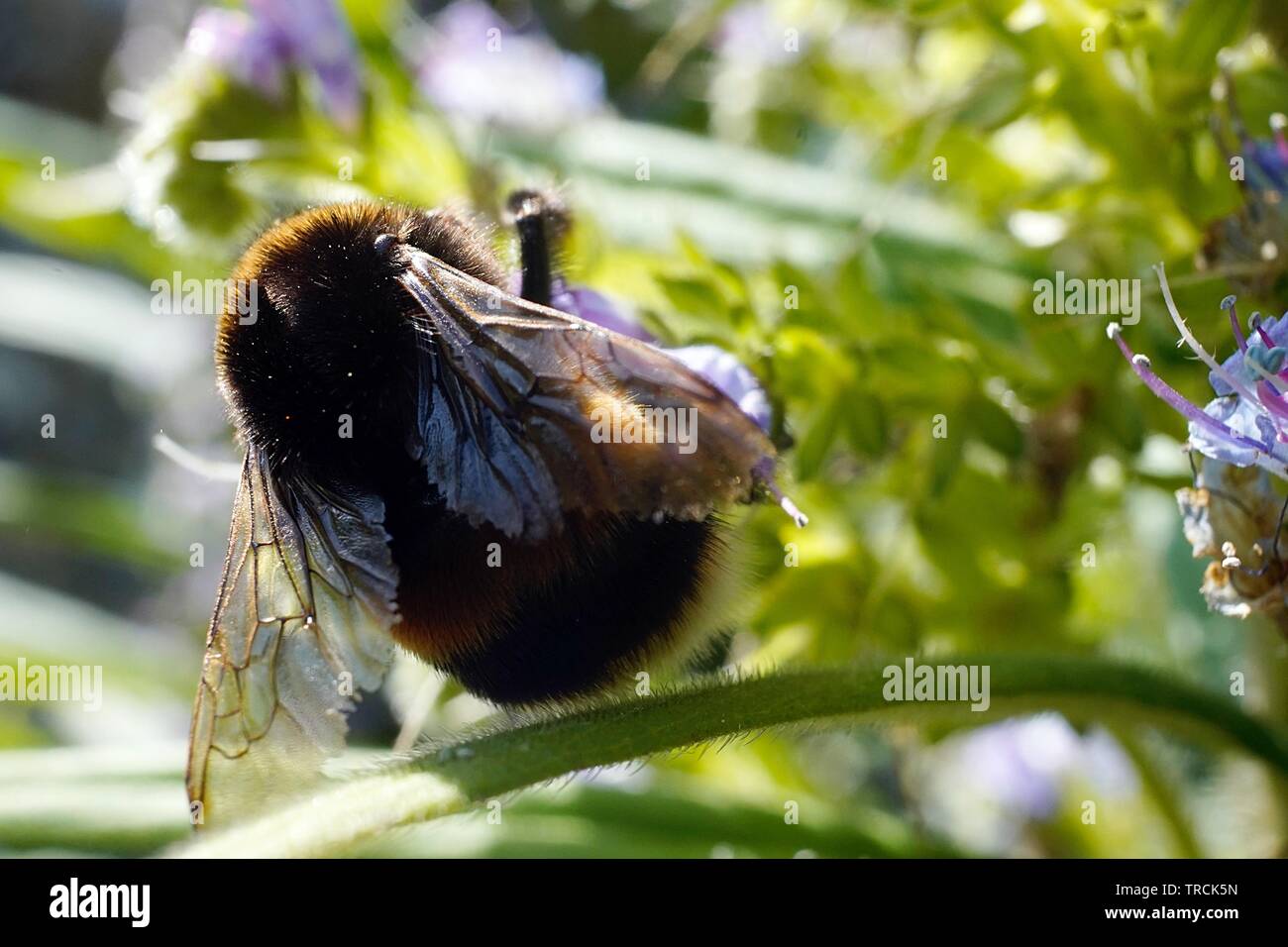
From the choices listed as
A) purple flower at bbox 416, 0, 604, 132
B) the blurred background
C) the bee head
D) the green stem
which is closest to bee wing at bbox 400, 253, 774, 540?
the bee head

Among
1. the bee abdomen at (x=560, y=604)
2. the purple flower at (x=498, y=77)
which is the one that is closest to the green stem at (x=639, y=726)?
the bee abdomen at (x=560, y=604)

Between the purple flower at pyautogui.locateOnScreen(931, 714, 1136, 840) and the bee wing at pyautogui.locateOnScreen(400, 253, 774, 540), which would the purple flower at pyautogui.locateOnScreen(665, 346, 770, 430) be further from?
the purple flower at pyautogui.locateOnScreen(931, 714, 1136, 840)

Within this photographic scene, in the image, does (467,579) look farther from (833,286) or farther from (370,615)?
(833,286)

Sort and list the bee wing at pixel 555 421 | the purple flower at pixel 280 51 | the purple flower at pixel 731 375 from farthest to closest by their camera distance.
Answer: the purple flower at pixel 280 51 → the purple flower at pixel 731 375 → the bee wing at pixel 555 421

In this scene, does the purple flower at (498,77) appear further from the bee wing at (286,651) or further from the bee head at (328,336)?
the bee wing at (286,651)

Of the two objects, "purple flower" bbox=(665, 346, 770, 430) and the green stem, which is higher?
"purple flower" bbox=(665, 346, 770, 430)

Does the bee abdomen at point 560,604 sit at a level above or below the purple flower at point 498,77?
below

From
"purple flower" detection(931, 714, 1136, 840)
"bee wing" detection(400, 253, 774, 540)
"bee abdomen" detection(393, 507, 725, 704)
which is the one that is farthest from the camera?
"purple flower" detection(931, 714, 1136, 840)
